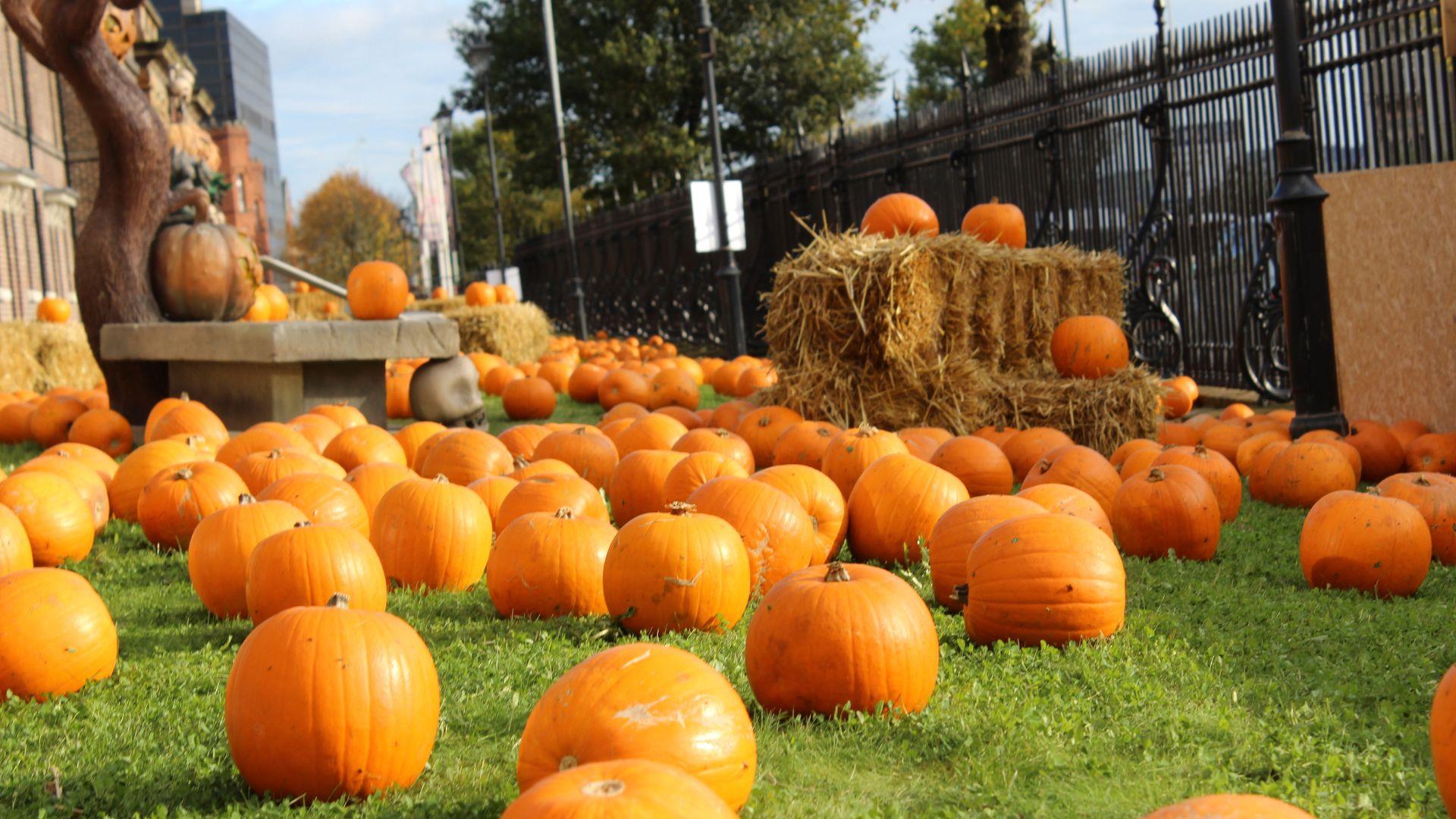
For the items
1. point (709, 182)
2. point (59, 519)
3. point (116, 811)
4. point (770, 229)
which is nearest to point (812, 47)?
point (770, 229)

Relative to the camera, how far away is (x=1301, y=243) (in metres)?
6.86

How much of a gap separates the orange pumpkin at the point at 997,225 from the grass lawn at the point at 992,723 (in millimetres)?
5340

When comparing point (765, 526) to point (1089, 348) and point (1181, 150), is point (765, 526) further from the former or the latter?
point (1181, 150)

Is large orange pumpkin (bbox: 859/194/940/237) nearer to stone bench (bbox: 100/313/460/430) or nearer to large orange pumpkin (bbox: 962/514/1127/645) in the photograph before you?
stone bench (bbox: 100/313/460/430)

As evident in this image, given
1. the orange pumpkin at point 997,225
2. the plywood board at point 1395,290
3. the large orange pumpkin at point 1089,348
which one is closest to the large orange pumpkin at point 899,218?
the orange pumpkin at point 997,225

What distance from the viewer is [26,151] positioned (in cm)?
3300

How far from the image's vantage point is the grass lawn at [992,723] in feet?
8.25

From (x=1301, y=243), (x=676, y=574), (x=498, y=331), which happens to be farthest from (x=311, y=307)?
(x=676, y=574)

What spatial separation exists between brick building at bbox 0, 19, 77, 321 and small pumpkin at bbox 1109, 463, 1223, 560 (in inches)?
1132

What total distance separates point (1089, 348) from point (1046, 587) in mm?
4944

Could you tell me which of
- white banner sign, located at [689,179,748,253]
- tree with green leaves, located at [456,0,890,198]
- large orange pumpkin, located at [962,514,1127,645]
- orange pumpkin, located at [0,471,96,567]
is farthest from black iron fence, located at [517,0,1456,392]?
tree with green leaves, located at [456,0,890,198]

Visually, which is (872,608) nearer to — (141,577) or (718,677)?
(718,677)

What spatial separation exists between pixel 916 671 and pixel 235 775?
1.55 m

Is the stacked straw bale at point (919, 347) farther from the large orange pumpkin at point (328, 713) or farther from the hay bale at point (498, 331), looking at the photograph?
the hay bale at point (498, 331)
